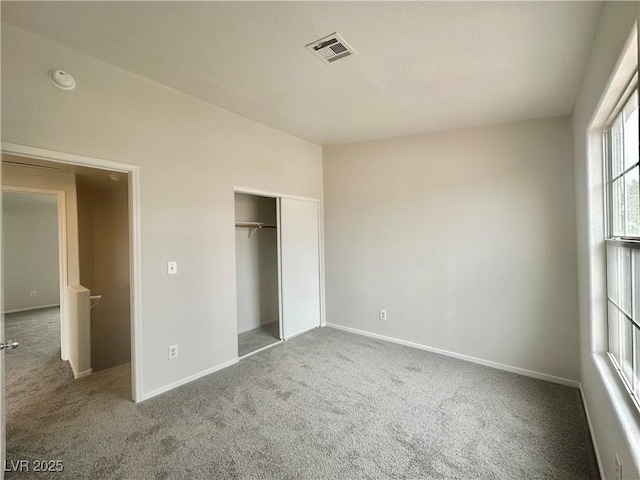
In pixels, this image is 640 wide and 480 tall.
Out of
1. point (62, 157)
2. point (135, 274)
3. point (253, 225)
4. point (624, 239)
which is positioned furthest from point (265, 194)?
point (624, 239)

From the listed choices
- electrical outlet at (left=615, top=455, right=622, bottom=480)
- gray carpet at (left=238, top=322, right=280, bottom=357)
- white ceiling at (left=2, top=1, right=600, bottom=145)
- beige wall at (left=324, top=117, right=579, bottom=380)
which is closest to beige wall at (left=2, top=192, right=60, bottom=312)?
gray carpet at (left=238, top=322, right=280, bottom=357)

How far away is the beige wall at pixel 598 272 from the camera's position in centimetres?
120

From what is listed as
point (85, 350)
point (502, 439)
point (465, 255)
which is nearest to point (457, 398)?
point (502, 439)

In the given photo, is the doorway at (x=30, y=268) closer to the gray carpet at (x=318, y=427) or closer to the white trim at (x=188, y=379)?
the white trim at (x=188, y=379)

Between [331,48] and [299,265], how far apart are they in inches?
105

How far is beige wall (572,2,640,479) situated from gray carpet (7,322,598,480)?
1.19 feet

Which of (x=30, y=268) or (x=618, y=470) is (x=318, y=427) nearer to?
(x=618, y=470)

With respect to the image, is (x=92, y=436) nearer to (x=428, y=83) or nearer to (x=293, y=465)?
(x=293, y=465)

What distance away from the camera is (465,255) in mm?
3162

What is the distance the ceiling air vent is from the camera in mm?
1790

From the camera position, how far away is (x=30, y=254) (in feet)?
19.0

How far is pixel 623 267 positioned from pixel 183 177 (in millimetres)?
3321

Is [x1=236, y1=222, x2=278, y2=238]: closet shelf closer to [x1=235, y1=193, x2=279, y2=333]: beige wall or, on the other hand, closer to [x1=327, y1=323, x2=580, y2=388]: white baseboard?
[x1=235, y1=193, x2=279, y2=333]: beige wall

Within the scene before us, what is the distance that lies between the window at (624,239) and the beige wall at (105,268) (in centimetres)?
544
